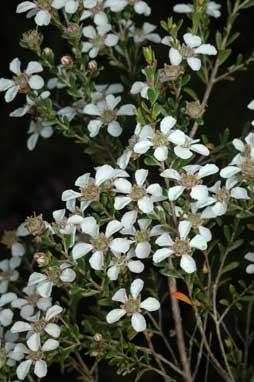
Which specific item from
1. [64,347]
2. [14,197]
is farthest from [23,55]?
[64,347]

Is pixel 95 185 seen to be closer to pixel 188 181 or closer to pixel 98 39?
pixel 188 181

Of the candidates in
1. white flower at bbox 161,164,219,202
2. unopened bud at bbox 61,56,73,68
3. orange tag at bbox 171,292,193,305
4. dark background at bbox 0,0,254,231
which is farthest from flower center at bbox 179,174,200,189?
dark background at bbox 0,0,254,231

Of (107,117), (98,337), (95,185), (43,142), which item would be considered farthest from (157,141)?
(43,142)

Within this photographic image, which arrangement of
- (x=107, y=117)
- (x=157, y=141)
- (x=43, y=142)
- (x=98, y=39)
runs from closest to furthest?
(x=157, y=141) < (x=107, y=117) < (x=98, y=39) < (x=43, y=142)

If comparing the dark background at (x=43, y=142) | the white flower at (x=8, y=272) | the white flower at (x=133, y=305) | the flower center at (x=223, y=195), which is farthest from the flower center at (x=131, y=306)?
the dark background at (x=43, y=142)

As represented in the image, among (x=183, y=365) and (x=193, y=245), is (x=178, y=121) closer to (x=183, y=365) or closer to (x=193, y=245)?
(x=193, y=245)

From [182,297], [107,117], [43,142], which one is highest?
[107,117]

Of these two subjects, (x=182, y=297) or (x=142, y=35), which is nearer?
(x=182, y=297)

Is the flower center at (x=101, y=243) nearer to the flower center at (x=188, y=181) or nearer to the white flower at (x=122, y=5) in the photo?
the flower center at (x=188, y=181)
